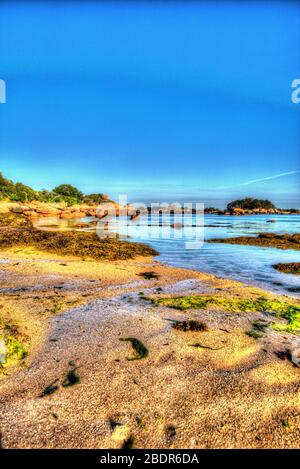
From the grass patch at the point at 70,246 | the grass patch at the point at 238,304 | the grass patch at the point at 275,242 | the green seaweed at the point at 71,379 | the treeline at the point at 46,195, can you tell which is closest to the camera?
the green seaweed at the point at 71,379

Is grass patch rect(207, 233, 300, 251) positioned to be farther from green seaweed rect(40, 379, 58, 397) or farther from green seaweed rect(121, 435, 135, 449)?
green seaweed rect(121, 435, 135, 449)

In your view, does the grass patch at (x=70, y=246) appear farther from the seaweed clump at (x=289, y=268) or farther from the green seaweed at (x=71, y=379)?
the green seaweed at (x=71, y=379)

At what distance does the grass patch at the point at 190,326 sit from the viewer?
420cm

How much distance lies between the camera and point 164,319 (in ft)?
Answer: 15.4

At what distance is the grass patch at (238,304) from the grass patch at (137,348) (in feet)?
5.47

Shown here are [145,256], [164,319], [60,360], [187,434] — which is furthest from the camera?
[145,256]

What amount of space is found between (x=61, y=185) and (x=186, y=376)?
4313 inches

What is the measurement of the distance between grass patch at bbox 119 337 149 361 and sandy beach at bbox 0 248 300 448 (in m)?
0.06

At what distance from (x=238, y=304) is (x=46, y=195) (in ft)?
277

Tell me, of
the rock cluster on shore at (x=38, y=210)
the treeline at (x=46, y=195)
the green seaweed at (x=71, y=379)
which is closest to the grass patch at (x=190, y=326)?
the green seaweed at (x=71, y=379)

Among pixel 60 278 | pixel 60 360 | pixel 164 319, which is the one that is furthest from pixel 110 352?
pixel 60 278

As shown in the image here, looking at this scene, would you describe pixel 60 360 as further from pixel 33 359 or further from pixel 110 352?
pixel 110 352

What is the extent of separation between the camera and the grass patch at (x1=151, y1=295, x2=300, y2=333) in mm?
5199

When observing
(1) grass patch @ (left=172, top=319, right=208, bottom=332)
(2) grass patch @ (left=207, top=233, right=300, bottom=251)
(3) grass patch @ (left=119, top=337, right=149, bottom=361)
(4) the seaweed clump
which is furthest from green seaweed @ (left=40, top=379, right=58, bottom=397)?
(2) grass patch @ (left=207, top=233, right=300, bottom=251)
